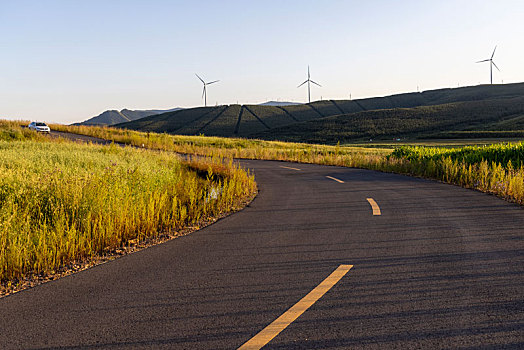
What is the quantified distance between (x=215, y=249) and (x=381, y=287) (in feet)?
8.08

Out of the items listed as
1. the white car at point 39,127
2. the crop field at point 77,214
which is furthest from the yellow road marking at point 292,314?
the white car at point 39,127

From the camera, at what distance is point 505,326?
10.6ft

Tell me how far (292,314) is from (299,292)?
51cm

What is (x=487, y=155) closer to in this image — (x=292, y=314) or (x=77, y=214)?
(x=292, y=314)

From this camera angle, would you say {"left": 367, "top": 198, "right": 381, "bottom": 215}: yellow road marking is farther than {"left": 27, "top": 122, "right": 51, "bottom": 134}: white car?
No

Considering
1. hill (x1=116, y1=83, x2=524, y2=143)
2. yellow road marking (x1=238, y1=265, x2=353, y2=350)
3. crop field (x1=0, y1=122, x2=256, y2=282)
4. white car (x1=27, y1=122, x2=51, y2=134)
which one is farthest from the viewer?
hill (x1=116, y1=83, x2=524, y2=143)

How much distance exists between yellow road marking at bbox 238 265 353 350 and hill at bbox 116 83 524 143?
90.0m

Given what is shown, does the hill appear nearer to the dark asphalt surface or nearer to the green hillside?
the green hillside

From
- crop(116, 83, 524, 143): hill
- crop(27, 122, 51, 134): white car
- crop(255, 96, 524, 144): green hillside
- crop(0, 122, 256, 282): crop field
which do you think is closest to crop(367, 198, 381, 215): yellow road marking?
crop(0, 122, 256, 282): crop field

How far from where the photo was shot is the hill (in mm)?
112562


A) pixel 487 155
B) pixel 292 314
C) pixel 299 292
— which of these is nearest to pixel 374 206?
pixel 299 292

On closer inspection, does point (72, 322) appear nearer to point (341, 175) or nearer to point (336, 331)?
point (336, 331)

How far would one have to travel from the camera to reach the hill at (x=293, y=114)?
11256 centimetres

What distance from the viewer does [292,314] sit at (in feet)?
11.5
